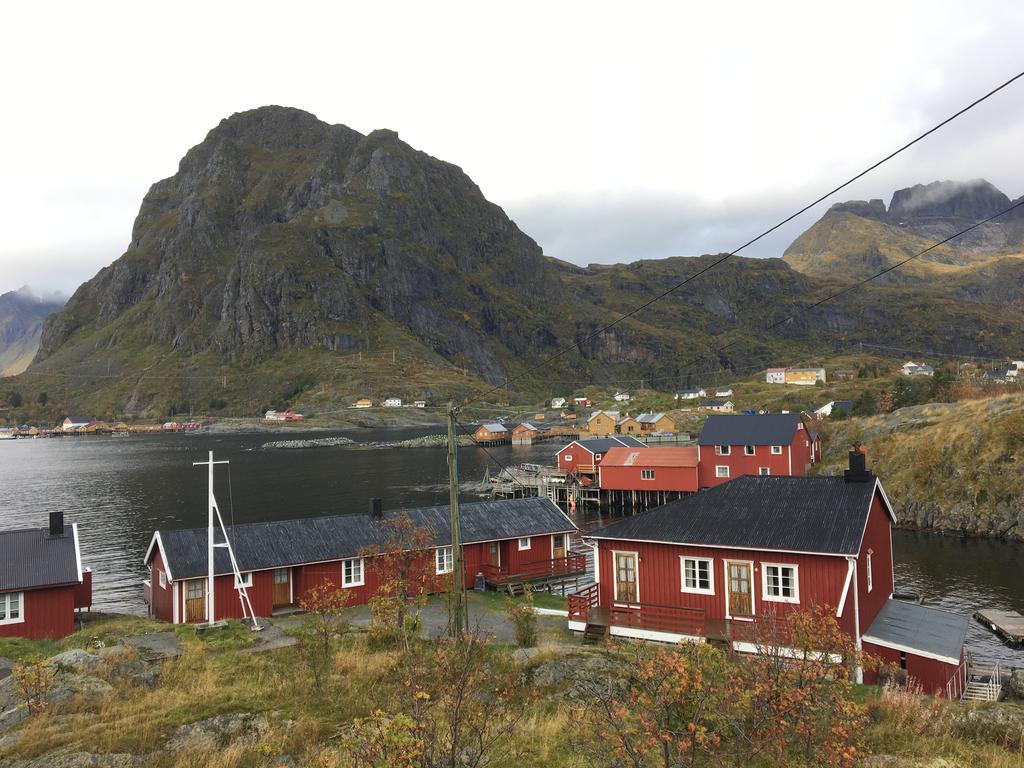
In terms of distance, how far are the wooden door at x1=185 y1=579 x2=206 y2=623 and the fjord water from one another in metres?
11.7

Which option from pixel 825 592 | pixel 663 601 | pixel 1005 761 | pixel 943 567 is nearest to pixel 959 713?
pixel 1005 761

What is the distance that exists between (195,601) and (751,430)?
50963mm

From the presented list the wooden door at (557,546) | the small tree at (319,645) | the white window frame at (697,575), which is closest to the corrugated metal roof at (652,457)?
the wooden door at (557,546)

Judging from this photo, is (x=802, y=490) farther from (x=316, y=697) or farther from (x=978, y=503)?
(x=978, y=503)

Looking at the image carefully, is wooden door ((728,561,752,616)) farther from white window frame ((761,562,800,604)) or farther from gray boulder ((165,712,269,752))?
gray boulder ((165,712,269,752))

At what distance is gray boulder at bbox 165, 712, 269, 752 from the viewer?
1171 centimetres

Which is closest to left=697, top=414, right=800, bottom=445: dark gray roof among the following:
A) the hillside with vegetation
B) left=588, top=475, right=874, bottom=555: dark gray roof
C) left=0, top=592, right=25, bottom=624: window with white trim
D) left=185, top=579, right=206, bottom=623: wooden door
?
the hillside with vegetation

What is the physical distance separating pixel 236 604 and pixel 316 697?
18.0m

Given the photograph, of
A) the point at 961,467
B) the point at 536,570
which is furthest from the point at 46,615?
the point at 961,467

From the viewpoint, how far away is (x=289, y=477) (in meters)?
103

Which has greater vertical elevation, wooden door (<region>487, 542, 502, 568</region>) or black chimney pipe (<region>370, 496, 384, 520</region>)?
black chimney pipe (<region>370, 496, 384, 520</region>)

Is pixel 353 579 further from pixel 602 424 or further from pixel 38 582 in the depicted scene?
pixel 602 424

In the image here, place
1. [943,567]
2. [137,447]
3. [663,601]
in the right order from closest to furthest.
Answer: [663,601] < [943,567] < [137,447]

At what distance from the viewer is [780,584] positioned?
22.6 metres
